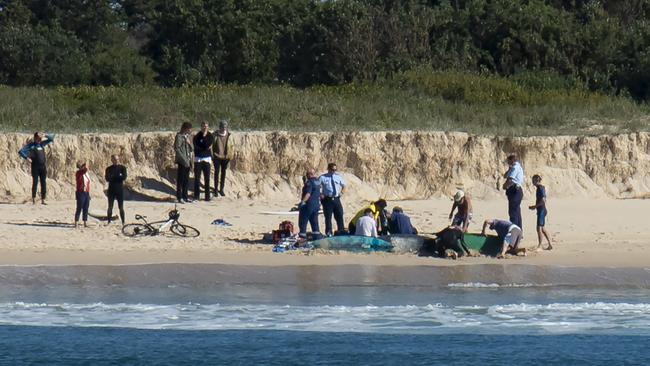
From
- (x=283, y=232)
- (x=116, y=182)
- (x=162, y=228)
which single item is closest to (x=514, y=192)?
(x=283, y=232)

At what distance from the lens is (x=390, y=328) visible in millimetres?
14875

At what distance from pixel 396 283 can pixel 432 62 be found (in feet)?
58.4

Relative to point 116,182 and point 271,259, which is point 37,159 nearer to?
point 116,182

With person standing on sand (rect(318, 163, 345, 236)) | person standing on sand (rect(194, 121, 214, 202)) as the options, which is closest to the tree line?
person standing on sand (rect(194, 121, 214, 202))

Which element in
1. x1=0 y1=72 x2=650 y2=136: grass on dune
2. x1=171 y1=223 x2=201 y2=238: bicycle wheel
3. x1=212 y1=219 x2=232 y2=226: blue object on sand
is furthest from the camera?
x1=0 y1=72 x2=650 y2=136: grass on dune

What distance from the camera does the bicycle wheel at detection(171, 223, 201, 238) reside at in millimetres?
19125

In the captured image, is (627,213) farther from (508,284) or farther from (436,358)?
(436,358)

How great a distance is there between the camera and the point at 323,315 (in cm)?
1519

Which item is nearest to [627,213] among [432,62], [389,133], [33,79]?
[389,133]

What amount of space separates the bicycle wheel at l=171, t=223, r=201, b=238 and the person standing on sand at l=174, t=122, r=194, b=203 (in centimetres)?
241

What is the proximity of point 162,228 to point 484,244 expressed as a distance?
5177 mm

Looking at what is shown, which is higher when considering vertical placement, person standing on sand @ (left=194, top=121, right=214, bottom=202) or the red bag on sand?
person standing on sand @ (left=194, top=121, right=214, bottom=202)

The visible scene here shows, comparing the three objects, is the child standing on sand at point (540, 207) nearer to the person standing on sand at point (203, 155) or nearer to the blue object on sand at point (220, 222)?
the blue object on sand at point (220, 222)

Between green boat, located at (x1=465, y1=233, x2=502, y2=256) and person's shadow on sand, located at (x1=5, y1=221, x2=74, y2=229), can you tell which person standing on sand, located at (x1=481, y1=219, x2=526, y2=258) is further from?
person's shadow on sand, located at (x1=5, y1=221, x2=74, y2=229)
